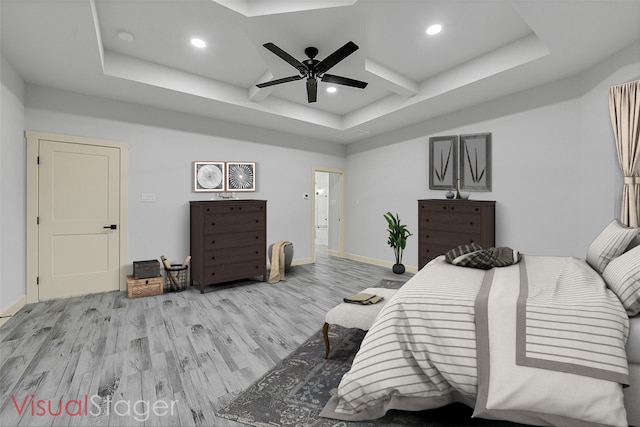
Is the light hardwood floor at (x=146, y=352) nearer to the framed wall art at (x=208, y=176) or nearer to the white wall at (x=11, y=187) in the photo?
the white wall at (x=11, y=187)

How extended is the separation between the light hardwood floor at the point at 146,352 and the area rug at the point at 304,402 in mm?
94

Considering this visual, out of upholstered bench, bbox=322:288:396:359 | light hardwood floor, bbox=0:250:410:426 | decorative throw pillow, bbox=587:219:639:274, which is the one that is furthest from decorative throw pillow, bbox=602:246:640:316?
light hardwood floor, bbox=0:250:410:426

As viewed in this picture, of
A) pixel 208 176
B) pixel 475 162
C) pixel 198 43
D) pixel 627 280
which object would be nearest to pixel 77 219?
pixel 208 176

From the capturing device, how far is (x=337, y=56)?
2627mm

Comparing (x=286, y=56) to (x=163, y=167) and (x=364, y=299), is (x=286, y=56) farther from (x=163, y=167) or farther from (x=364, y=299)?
(x=163, y=167)

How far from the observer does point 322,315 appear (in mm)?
3127

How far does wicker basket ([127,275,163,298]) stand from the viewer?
367 centimetres

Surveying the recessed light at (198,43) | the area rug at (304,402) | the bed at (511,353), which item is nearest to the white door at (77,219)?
the recessed light at (198,43)

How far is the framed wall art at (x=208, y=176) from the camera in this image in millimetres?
4578

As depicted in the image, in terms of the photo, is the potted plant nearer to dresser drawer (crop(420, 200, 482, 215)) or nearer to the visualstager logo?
dresser drawer (crop(420, 200, 482, 215))

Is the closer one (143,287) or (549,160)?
(549,160)

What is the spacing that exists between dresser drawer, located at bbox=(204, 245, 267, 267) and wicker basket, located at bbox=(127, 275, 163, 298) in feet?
2.11

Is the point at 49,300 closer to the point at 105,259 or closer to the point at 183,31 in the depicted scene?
the point at 105,259

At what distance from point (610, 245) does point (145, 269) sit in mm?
4696
